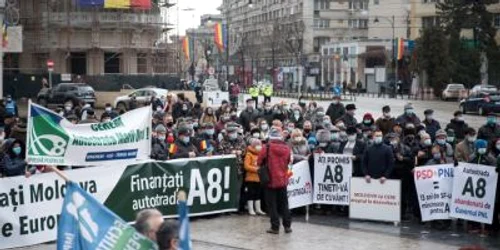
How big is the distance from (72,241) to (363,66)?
96.7 meters

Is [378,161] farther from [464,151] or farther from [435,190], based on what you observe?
[464,151]

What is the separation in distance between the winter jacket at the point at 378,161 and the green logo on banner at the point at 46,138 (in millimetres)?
5288

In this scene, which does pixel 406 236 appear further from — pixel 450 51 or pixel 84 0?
pixel 450 51

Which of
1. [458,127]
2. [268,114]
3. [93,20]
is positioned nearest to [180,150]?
[458,127]

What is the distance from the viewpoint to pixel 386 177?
14188 mm

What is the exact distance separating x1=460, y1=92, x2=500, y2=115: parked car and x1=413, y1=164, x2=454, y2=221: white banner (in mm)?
32479

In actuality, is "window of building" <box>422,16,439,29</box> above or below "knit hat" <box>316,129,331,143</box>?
above

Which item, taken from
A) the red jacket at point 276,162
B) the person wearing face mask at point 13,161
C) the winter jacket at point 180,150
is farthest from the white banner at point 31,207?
the red jacket at point 276,162

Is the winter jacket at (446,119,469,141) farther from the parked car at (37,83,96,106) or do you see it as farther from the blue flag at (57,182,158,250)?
the parked car at (37,83,96,106)

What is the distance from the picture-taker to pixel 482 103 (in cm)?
4672

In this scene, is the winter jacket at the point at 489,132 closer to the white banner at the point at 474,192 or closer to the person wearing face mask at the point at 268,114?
the white banner at the point at 474,192

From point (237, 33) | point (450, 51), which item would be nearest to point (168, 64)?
point (450, 51)

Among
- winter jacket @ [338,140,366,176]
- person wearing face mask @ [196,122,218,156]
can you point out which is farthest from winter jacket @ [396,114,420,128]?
person wearing face mask @ [196,122,218,156]

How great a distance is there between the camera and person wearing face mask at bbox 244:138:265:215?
47.3ft
